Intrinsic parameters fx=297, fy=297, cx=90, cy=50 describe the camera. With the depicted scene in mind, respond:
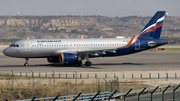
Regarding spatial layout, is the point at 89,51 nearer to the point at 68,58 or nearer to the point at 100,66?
the point at 68,58

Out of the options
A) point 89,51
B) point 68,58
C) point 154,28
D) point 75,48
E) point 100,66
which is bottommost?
point 100,66

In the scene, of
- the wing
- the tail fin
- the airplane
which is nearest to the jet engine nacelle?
the airplane

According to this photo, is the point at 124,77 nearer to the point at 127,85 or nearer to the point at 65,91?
the point at 127,85

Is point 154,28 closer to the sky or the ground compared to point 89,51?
closer to the sky

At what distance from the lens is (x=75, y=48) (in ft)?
168

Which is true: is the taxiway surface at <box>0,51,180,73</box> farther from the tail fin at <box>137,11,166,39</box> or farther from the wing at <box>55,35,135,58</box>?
the tail fin at <box>137,11,166,39</box>

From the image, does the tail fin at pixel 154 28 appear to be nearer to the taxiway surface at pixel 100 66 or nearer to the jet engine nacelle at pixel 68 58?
the taxiway surface at pixel 100 66

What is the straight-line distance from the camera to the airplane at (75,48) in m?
48.6

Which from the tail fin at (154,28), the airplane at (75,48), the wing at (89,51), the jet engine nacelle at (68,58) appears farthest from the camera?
the tail fin at (154,28)

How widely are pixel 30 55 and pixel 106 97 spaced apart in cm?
2901

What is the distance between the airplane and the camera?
48594mm

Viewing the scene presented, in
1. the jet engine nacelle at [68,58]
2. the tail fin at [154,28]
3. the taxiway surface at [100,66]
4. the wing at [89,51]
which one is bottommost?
the taxiway surface at [100,66]

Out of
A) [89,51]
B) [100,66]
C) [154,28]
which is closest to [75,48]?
[89,51]

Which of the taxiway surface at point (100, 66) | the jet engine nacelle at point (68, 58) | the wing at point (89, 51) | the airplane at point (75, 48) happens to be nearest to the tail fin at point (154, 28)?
the airplane at point (75, 48)
